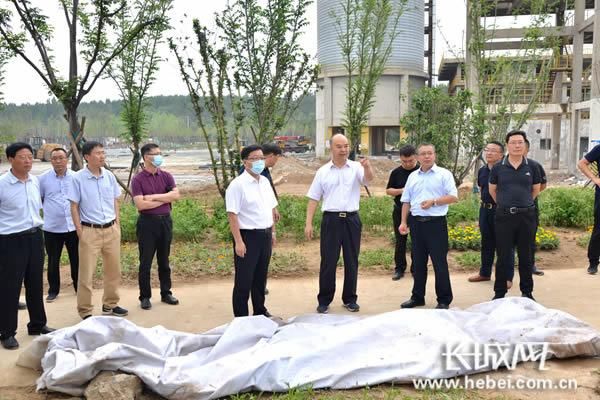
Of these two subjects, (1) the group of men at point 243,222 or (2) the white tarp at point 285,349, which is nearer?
(2) the white tarp at point 285,349

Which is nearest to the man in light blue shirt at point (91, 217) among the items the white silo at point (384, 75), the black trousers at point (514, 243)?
the black trousers at point (514, 243)

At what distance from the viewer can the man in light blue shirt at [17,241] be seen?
14.5 feet

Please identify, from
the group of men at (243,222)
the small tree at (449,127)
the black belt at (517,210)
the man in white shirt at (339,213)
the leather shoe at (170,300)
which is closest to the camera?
the group of men at (243,222)

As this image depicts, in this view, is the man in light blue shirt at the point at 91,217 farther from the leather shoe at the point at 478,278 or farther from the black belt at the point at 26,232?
the leather shoe at the point at 478,278

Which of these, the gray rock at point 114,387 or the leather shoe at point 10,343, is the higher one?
the gray rock at point 114,387

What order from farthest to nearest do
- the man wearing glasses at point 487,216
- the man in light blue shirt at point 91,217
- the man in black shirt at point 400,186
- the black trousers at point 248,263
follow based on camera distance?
the man in black shirt at point 400,186 → the man wearing glasses at point 487,216 → the man in light blue shirt at point 91,217 → the black trousers at point 248,263

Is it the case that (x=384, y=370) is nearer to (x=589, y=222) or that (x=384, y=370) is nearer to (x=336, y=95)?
(x=589, y=222)

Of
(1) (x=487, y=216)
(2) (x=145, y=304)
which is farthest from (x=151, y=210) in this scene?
(1) (x=487, y=216)

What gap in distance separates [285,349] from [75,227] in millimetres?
2632

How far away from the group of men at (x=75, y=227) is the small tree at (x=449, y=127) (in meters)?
6.81

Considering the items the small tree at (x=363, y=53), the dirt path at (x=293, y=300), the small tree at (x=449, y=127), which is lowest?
the dirt path at (x=293, y=300)

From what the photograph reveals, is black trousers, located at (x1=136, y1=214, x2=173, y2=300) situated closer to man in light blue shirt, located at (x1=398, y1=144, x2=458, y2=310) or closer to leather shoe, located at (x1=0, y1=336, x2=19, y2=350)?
leather shoe, located at (x1=0, y1=336, x2=19, y2=350)

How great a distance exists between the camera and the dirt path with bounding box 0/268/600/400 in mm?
4988

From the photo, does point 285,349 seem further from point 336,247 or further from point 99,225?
point 99,225
